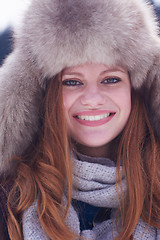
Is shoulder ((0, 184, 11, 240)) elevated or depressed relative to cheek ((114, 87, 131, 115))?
depressed

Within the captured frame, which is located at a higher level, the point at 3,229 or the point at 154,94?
the point at 154,94

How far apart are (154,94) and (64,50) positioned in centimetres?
58

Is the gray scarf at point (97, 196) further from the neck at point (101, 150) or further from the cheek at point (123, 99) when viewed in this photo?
the cheek at point (123, 99)

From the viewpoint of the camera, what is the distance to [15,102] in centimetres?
137

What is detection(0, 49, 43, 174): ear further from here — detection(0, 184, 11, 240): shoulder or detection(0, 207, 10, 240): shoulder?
detection(0, 207, 10, 240): shoulder

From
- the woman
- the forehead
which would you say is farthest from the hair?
the forehead

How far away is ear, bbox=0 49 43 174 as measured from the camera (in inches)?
53.5

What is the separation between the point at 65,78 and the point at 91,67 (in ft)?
0.49

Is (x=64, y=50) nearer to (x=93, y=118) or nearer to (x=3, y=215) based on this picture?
(x=93, y=118)

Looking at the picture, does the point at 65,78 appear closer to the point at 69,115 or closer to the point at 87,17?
the point at 69,115

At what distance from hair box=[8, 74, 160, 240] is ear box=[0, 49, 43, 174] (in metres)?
0.09

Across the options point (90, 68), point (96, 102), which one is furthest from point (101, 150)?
point (90, 68)

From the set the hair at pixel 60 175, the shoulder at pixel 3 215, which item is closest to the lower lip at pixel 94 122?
the hair at pixel 60 175

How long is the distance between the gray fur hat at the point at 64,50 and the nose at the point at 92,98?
6.5 inches
